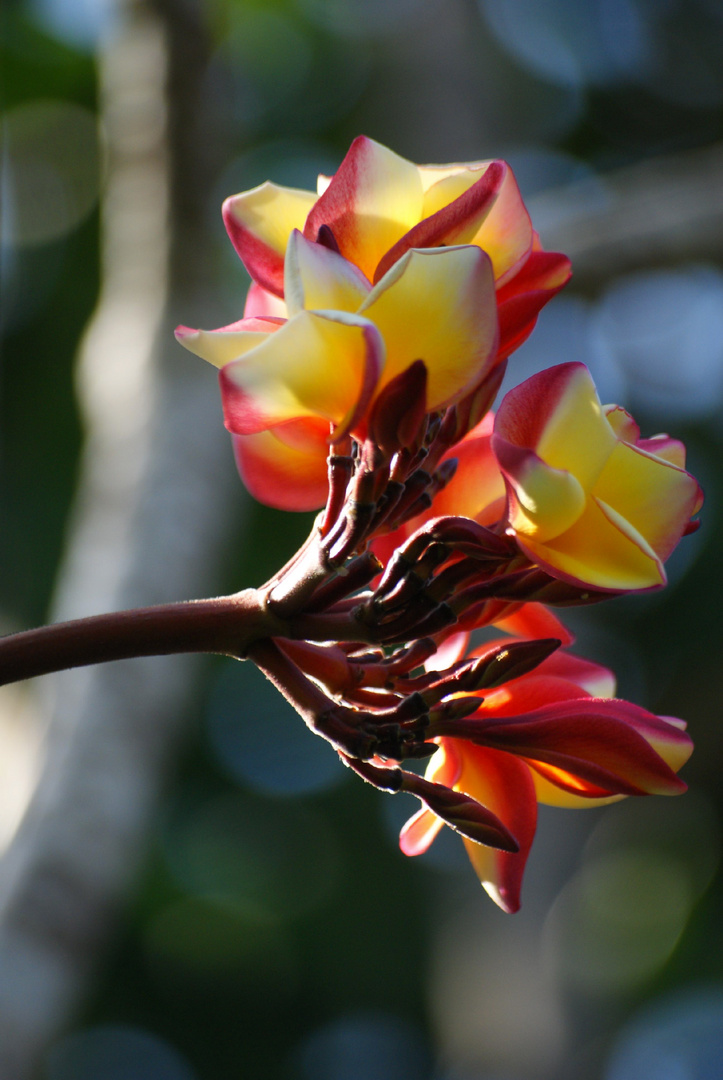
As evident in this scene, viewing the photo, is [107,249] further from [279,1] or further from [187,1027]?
[187,1027]

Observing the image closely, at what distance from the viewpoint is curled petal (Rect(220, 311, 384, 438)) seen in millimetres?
496

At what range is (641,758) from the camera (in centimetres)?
54

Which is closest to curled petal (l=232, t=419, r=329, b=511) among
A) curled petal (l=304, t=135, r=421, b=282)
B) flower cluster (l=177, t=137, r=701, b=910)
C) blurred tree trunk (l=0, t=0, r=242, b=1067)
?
flower cluster (l=177, t=137, r=701, b=910)

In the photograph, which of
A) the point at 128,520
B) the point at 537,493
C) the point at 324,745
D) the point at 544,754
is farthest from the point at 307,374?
the point at 324,745

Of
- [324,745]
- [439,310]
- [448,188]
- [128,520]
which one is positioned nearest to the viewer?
[439,310]

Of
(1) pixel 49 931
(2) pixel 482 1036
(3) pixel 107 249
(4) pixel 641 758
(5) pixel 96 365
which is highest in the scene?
(4) pixel 641 758

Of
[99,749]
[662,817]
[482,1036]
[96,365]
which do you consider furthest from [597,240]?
[662,817]

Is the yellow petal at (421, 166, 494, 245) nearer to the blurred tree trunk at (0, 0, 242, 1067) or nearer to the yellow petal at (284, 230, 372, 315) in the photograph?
the yellow petal at (284, 230, 372, 315)

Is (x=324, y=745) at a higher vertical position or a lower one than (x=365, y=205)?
lower

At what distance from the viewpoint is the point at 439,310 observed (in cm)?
51

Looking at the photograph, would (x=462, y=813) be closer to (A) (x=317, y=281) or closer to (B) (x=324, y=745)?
(A) (x=317, y=281)

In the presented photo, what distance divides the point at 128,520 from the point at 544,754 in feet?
7.25

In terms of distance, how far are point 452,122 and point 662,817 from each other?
13.9ft

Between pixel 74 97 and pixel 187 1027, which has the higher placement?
pixel 74 97
